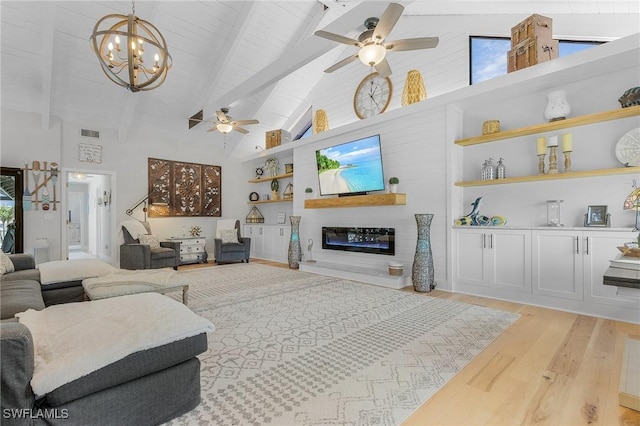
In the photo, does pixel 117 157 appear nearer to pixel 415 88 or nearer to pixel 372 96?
pixel 372 96

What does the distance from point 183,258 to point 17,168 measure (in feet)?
10.7

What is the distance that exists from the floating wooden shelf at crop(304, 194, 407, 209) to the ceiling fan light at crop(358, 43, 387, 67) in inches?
84.1

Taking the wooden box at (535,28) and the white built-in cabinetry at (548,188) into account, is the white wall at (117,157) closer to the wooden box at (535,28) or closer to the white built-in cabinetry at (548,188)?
the white built-in cabinetry at (548,188)

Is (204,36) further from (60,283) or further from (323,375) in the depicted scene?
(323,375)

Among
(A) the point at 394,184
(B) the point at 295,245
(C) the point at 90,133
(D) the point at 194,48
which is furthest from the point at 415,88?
(C) the point at 90,133

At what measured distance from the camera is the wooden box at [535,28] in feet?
11.4

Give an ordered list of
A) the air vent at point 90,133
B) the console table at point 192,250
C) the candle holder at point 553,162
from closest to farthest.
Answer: the candle holder at point 553,162 → the air vent at point 90,133 → the console table at point 192,250

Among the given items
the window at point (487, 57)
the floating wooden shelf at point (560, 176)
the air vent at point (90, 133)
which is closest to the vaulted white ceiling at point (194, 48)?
the air vent at point (90, 133)

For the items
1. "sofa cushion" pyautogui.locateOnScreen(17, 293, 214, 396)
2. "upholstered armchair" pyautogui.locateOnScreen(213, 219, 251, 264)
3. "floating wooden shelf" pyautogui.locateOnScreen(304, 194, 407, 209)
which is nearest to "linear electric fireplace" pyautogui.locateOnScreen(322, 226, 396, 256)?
"floating wooden shelf" pyautogui.locateOnScreen(304, 194, 407, 209)

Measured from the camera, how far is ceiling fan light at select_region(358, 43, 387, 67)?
309 centimetres

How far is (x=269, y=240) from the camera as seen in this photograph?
750 cm

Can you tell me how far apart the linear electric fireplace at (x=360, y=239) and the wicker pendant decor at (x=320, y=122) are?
2020 mm

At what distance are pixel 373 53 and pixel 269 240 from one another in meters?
5.25

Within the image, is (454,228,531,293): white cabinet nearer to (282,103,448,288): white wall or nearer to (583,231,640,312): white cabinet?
(282,103,448,288): white wall
